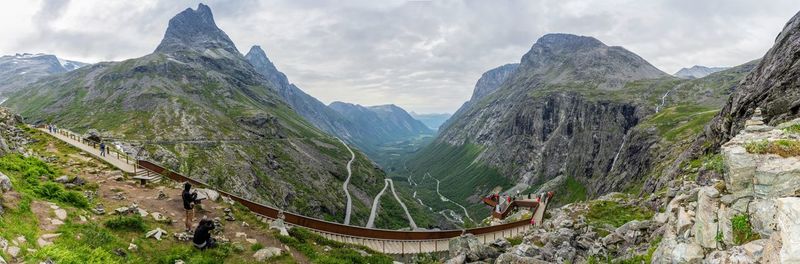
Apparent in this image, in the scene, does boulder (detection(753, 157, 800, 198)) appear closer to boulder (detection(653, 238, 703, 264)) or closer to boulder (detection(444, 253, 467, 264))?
boulder (detection(653, 238, 703, 264))

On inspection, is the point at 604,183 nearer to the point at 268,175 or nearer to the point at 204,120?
the point at 268,175

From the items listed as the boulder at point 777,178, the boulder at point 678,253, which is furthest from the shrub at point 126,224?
the boulder at point 777,178

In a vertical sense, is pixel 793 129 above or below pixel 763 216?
above

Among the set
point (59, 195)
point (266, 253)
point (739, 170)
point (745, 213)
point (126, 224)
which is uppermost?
point (739, 170)

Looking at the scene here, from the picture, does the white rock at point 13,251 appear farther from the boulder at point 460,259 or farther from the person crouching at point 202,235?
the boulder at point 460,259

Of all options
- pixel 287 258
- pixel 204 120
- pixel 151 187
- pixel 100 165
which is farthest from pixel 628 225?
pixel 204 120

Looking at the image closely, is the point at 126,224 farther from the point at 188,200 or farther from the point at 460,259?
the point at 460,259

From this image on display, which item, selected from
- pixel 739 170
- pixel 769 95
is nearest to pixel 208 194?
pixel 739 170
